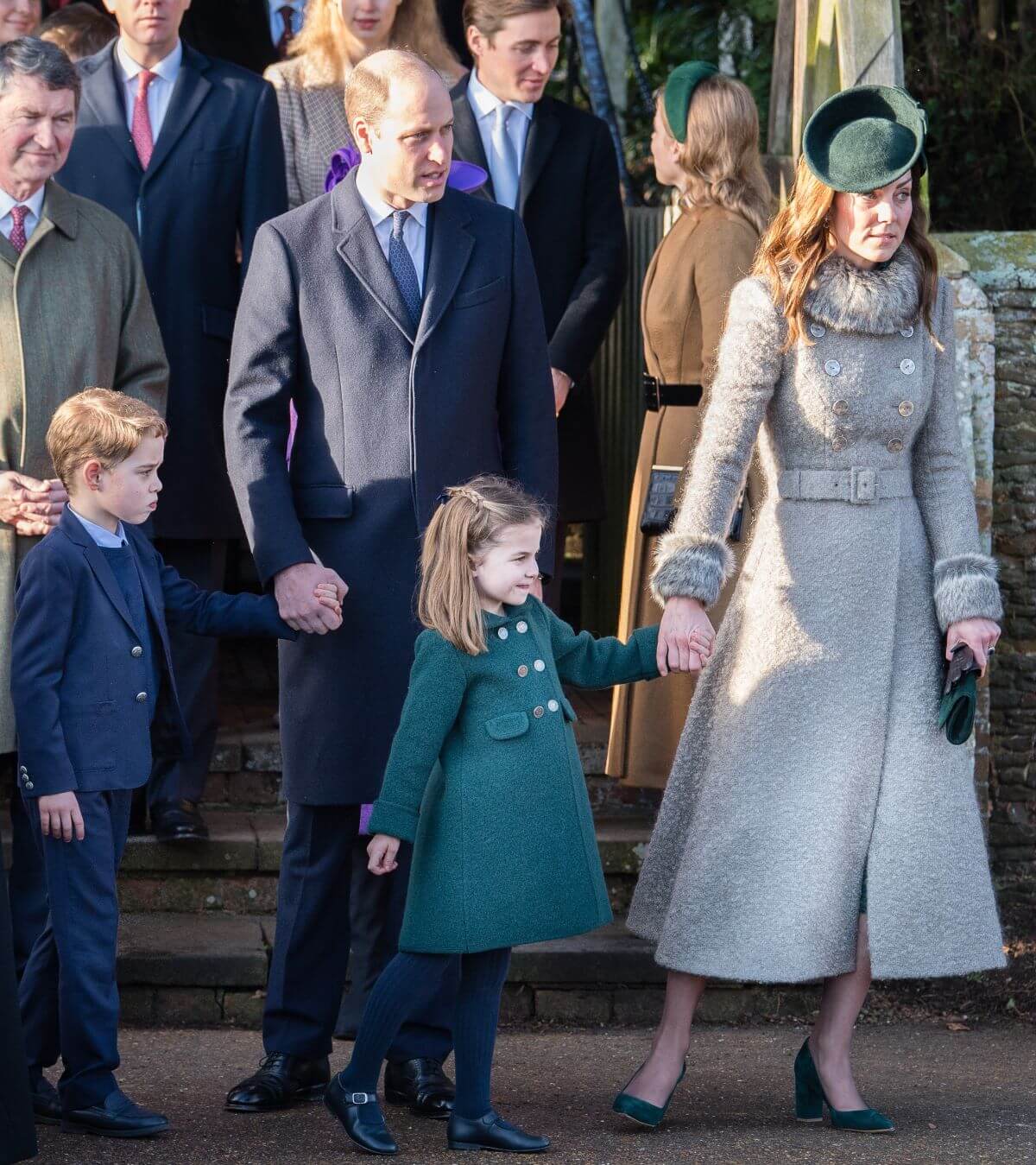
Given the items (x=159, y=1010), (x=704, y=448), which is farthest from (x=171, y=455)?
(x=704, y=448)

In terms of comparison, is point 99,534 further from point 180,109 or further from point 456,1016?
point 180,109

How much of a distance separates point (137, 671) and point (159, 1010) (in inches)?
56.6

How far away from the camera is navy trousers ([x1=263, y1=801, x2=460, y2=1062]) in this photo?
13.4 feet

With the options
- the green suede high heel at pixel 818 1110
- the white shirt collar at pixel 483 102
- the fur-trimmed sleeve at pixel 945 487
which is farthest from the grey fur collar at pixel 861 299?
the white shirt collar at pixel 483 102

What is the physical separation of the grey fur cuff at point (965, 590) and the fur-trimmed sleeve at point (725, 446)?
423 millimetres

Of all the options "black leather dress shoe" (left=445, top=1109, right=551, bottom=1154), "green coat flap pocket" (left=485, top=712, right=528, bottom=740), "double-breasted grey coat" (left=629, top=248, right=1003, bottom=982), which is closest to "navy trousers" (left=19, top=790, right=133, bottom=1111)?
"black leather dress shoe" (left=445, top=1109, right=551, bottom=1154)

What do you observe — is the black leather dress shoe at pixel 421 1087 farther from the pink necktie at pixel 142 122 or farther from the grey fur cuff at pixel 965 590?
the pink necktie at pixel 142 122

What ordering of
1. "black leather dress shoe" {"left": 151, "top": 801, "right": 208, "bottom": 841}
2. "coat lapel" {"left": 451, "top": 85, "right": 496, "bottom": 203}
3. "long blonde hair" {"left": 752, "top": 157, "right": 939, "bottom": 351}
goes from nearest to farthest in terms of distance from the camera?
"long blonde hair" {"left": 752, "top": 157, "right": 939, "bottom": 351} < "black leather dress shoe" {"left": 151, "top": 801, "right": 208, "bottom": 841} < "coat lapel" {"left": 451, "top": 85, "right": 496, "bottom": 203}

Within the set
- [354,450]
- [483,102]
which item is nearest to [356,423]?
[354,450]

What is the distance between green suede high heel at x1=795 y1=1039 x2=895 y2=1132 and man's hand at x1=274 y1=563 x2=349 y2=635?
4.29 ft

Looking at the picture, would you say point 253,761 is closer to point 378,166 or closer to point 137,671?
point 137,671

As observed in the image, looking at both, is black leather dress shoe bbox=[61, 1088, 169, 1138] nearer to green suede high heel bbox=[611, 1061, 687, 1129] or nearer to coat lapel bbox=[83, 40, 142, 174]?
green suede high heel bbox=[611, 1061, 687, 1129]

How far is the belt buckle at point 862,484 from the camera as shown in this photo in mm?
3967

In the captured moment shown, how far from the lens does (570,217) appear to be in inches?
223
